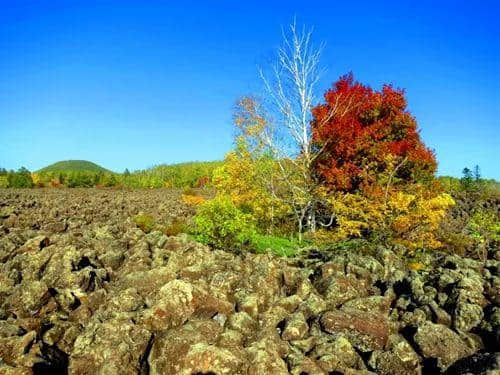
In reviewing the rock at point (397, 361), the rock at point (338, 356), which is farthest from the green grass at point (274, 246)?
the rock at point (338, 356)

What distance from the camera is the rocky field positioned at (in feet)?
21.5

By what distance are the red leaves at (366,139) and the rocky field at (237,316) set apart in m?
10.6

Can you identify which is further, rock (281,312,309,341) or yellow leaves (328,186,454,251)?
yellow leaves (328,186,454,251)

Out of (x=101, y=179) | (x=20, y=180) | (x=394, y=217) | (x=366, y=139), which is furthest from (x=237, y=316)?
(x=101, y=179)

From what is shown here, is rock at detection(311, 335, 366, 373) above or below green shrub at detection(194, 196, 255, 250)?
below

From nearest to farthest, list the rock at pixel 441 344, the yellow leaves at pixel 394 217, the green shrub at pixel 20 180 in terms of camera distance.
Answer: the rock at pixel 441 344 → the yellow leaves at pixel 394 217 → the green shrub at pixel 20 180

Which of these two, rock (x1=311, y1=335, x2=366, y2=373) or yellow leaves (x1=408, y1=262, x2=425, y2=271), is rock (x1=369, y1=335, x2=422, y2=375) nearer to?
rock (x1=311, y1=335, x2=366, y2=373)

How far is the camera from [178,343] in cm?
661

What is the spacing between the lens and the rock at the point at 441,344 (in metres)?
7.22

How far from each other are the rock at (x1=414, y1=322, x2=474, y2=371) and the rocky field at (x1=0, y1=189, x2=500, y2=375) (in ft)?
0.05

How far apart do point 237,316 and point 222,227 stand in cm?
875

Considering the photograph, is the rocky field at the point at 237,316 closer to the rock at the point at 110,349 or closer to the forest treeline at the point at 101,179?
the rock at the point at 110,349

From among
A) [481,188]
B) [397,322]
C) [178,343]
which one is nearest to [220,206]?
[397,322]

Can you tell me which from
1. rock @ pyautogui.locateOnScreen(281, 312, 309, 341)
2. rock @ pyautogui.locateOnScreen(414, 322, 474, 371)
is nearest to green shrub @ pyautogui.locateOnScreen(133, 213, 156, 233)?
rock @ pyautogui.locateOnScreen(281, 312, 309, 341)
